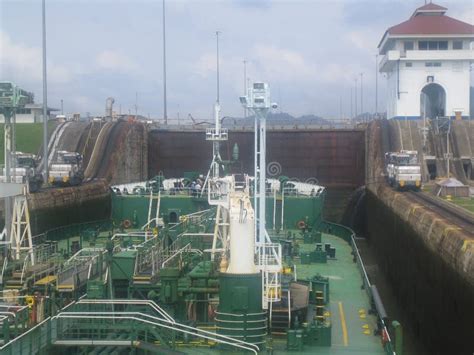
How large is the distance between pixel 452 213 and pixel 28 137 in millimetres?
39340

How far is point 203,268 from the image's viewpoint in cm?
1545

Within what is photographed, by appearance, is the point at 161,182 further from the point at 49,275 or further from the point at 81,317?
the point at 81,317

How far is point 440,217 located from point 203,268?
10.5 m

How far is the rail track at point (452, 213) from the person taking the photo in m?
20.8

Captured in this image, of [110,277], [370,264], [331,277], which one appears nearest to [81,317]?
[110,277]

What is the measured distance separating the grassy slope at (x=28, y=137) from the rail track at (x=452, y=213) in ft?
99.5

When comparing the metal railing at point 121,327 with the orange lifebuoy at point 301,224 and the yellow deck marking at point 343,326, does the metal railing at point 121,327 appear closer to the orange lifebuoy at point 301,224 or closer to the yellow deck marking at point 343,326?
the yellow deck marking at point 343,326

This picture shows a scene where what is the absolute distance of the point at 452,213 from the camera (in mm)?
25078

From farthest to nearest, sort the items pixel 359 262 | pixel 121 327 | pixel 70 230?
pixel 70 230
pixel 359 262
pixel 121 327

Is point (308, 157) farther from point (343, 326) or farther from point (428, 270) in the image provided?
point (343, 326)

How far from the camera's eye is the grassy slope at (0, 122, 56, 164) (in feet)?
174

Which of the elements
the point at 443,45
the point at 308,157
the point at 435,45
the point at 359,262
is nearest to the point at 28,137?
the point at 308,157

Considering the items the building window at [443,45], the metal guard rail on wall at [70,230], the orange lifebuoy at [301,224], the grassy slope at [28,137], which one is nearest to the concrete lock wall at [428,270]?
the orange lifebuoy at [301,224]

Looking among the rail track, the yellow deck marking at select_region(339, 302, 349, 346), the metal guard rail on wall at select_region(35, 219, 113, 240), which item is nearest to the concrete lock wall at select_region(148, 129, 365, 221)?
the rail track
